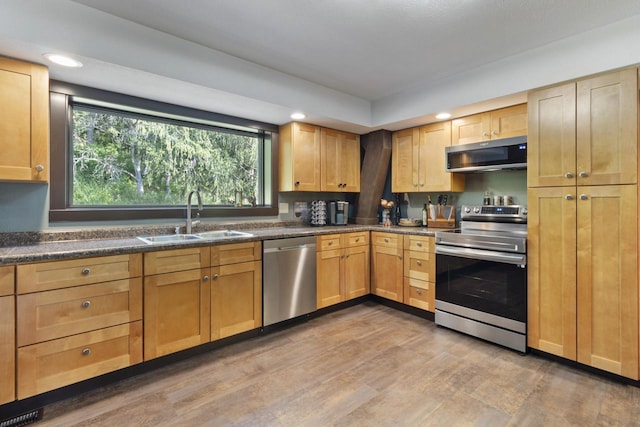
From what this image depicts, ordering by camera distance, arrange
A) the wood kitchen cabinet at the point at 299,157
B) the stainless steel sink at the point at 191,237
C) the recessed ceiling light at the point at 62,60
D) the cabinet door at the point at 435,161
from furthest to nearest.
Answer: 1. the wood kitchen cabinet at the point at 299,157
2. the cabinet door at the point at 435,161
3. the stainless steel sink at the point at 191,237
4. the recessed ceiling light at the point at 62,60

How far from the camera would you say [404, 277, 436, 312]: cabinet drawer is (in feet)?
10.4

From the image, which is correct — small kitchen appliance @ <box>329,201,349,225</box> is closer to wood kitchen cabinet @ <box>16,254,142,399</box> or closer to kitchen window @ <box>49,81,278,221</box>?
kitchen window @ <box>49,81,278,221</box>

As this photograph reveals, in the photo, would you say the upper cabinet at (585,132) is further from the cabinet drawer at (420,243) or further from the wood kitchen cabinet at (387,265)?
the wood kitchen cabinet at (387,265)

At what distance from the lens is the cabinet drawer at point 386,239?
348cm

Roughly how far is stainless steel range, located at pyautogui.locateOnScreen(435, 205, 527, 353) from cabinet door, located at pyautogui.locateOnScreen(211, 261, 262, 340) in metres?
1.75

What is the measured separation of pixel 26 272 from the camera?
178 cm

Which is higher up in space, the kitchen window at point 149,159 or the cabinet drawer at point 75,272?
the kitchen window at point 149,159

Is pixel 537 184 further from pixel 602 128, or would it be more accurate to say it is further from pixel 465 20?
pixel 465 20

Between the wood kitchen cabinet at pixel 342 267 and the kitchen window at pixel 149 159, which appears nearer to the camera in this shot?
the kitchen window at pixel 149 159

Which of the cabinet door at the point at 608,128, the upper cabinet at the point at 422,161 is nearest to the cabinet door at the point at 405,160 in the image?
the upper cabinet at the point at 422,161

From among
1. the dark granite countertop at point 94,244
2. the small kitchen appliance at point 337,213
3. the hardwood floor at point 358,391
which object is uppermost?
the small kitchen appliance at point 337,213

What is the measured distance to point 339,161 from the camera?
155 inches

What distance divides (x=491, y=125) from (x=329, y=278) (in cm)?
222

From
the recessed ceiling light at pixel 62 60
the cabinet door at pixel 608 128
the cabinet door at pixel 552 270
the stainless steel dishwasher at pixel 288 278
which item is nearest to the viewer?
the recessed ceiling light at pixel 62 60
